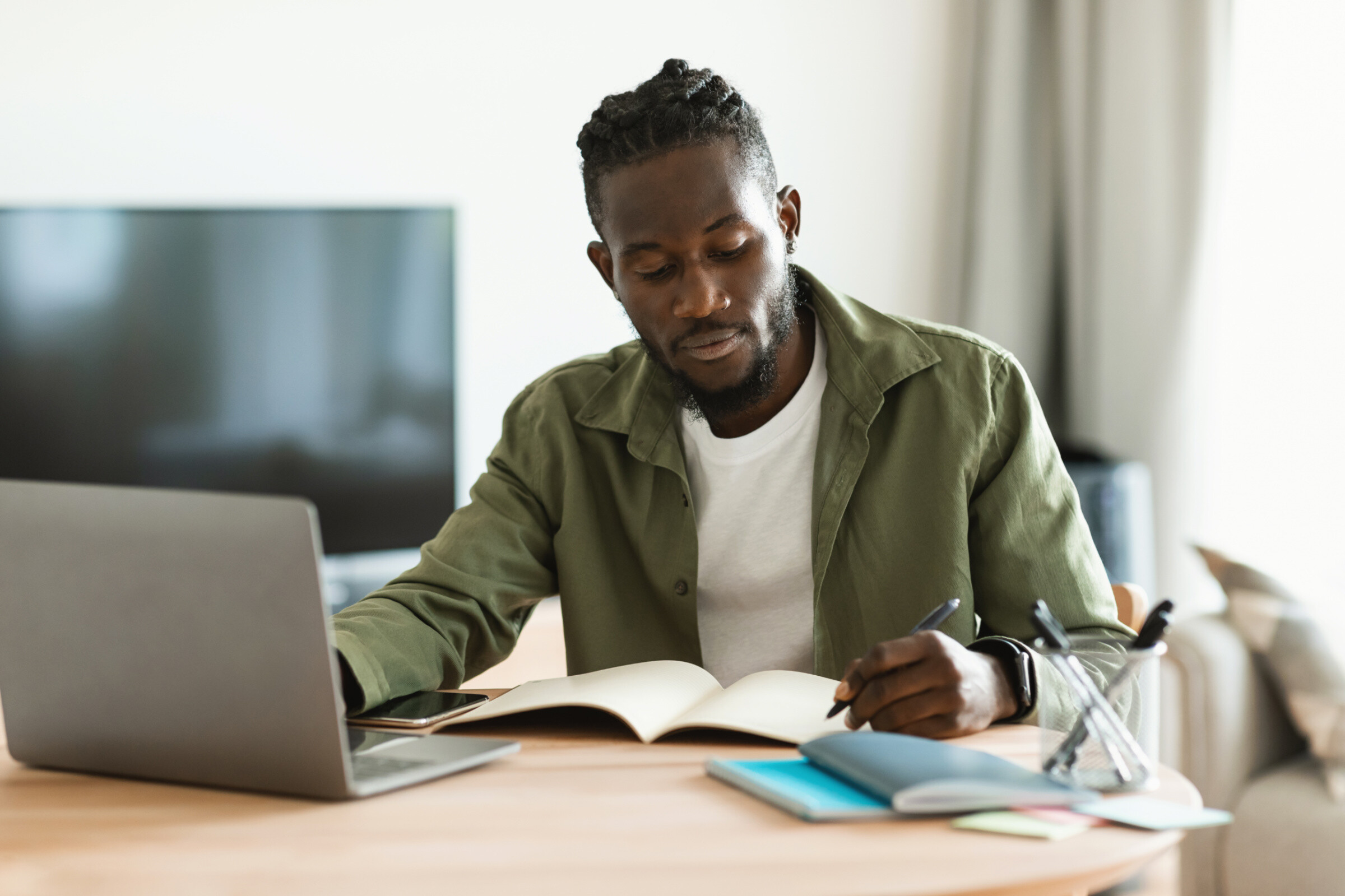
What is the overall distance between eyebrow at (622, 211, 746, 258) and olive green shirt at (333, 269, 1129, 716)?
211 mm

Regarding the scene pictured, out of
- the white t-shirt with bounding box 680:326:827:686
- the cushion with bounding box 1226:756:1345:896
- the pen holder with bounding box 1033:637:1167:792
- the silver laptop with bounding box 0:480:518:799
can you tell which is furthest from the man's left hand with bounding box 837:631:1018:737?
the cushion with bounding box 1226:756:1345:896

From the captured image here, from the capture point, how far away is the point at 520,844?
2.33 feet

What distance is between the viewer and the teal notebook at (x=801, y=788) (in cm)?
73

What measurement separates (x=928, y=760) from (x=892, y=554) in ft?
2.03

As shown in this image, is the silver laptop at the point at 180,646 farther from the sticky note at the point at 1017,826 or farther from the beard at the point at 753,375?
the beard at the point at 753,375

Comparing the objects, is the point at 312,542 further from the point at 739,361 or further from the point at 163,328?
the point at 163,328

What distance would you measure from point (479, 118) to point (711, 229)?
171 centimetres

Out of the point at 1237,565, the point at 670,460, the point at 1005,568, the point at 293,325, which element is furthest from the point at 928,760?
the point at 293,325

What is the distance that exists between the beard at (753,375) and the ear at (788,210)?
0.05 m

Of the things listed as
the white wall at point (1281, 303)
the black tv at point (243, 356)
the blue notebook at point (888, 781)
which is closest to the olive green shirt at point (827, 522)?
the blue notebook at point (888, 781)

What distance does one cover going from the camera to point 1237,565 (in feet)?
5.81

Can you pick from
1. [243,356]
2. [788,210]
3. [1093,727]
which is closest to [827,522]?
[788,210]

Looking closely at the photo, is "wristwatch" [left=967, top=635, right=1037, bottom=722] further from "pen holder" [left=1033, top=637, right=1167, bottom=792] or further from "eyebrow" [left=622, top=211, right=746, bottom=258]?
"eyebrow" [left=622, top=211, right=746, bottom=258]

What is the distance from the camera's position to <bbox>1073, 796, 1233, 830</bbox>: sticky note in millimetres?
706
